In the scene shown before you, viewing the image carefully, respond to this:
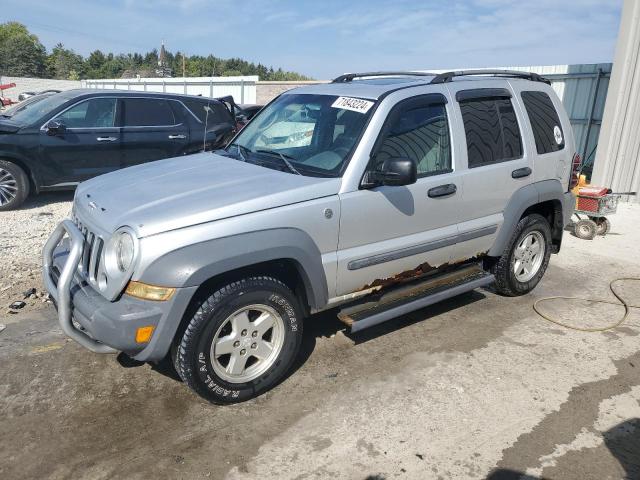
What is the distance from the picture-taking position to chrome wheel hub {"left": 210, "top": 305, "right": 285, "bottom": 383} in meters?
3.16

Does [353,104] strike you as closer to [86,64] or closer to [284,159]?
[284,159]

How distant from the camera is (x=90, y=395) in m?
3.38

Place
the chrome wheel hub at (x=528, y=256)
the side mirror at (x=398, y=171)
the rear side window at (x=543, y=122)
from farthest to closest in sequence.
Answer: the chrome wheel hub at (x=528, y=256), the rear side window at (x=543, y=122), the side mirror at (x=398, y=171)

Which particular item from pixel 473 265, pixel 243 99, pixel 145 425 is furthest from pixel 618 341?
pixel 243 99

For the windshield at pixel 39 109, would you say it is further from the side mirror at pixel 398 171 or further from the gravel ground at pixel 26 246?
the side mirror at pixel 398 171

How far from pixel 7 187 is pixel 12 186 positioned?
66 mm

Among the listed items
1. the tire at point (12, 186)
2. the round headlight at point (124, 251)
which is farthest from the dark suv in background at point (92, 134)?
the round headlight at point (124, 251)

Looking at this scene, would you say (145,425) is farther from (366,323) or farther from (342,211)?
(342,211)

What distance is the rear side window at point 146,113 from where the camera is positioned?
8148mm

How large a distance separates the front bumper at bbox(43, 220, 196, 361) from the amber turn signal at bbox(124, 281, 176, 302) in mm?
23

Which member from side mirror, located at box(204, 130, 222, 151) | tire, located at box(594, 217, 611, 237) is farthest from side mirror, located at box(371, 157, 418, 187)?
side mirror, located at box(204, 130, 222, 151)

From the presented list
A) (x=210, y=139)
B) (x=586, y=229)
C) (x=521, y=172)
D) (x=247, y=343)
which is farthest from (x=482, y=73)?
(x=210, y=139)

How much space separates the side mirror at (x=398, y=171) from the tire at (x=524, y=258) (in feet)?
5.93

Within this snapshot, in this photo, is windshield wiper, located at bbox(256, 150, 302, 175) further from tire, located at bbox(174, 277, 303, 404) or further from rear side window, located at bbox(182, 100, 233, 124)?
rear side window, located at bbox(182, 100, 233, 124)
